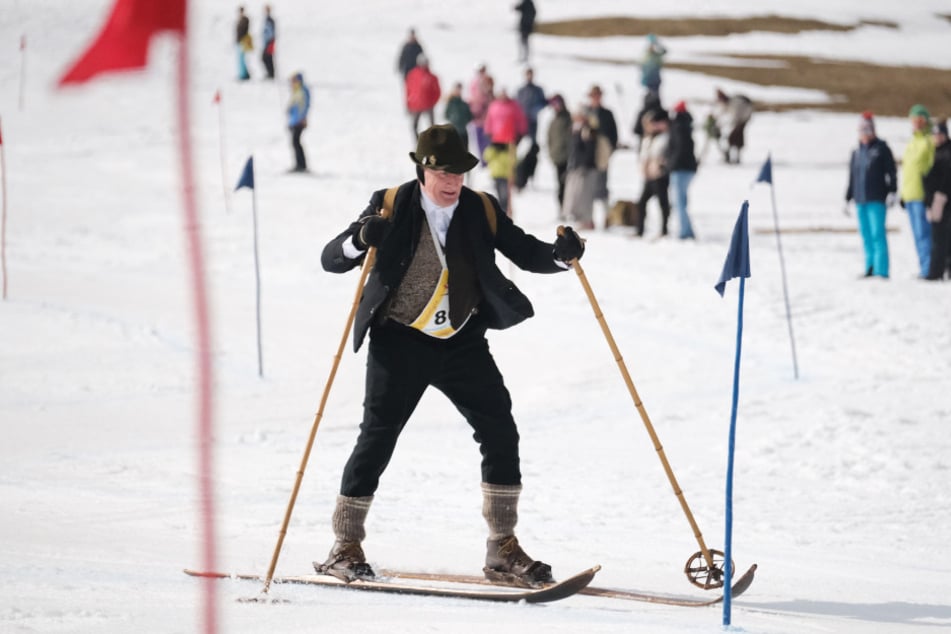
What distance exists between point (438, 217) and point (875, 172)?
936cm

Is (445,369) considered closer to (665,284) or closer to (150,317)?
(150,317)

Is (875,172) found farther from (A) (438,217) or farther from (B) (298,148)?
(A) (438,217)

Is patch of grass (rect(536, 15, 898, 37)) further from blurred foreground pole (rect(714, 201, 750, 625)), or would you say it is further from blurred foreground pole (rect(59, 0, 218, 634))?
blurred foreground pole (rect(59, 0, 218, 634))

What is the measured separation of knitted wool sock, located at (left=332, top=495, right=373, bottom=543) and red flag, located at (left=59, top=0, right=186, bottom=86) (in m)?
2.86

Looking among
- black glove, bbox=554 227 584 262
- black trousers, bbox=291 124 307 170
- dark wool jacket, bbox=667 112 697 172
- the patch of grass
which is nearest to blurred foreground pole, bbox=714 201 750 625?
black glove, bbox=554 227 584 262

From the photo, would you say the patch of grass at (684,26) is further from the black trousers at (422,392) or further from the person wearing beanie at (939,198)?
the black trousers at (422,392)

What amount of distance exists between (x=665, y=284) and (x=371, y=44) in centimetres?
2262

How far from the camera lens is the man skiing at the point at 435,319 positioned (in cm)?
529

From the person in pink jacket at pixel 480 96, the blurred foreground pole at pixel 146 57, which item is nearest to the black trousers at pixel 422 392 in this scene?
the blurred foreground pole at pixel 146 57

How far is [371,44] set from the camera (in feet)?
115

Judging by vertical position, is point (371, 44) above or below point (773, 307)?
above

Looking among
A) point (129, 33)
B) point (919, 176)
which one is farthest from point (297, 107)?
point (129, 33)

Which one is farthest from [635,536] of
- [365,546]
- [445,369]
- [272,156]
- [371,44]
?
[371,44]

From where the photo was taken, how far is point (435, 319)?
534 centimetres
